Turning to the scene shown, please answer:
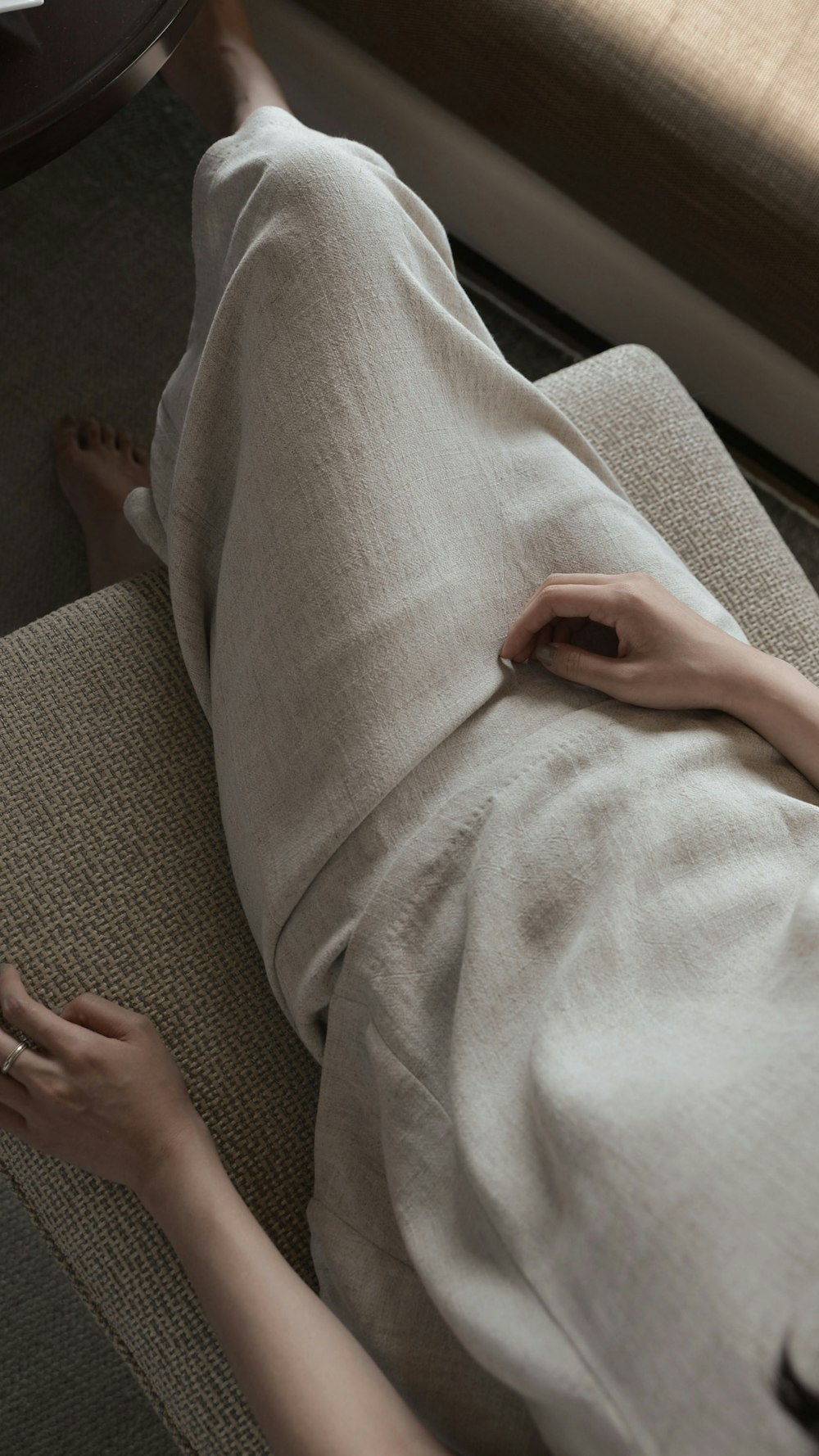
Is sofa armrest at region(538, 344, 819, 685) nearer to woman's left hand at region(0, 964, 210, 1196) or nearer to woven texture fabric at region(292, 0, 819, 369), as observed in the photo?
woven texture fabric at region(292, 0, 819, 369)

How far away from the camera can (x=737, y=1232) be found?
0.54 meters

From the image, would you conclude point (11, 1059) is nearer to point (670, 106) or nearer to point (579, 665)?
point (579, 665)

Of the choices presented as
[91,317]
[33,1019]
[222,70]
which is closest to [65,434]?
[91,317]

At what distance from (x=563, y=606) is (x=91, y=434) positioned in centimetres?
76

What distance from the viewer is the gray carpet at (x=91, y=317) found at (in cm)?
133

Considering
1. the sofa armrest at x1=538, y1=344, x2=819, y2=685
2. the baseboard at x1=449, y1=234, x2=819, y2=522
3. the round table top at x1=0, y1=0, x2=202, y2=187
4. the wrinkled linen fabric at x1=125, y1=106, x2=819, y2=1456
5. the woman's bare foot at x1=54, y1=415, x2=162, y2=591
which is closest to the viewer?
the wrinkled linen fabric at x1=125, y1=106, x2=819, y2=1456

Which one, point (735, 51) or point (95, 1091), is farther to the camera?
point (735, 51)

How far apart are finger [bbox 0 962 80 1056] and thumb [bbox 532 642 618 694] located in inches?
15.7

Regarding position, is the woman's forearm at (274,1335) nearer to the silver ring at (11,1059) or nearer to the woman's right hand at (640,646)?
the silver ring at (11,1059)

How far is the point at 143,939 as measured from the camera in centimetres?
82

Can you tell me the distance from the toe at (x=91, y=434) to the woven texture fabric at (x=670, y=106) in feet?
1.64

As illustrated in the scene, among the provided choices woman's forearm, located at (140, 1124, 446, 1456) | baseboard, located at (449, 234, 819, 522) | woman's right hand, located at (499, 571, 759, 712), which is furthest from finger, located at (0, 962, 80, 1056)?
A: baseboard, located at (449, 234, 819, 522)

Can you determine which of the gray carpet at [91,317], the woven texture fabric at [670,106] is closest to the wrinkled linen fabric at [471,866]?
the woven texture fabric at [670,106]

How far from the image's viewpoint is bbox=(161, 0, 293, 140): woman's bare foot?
1115mm
